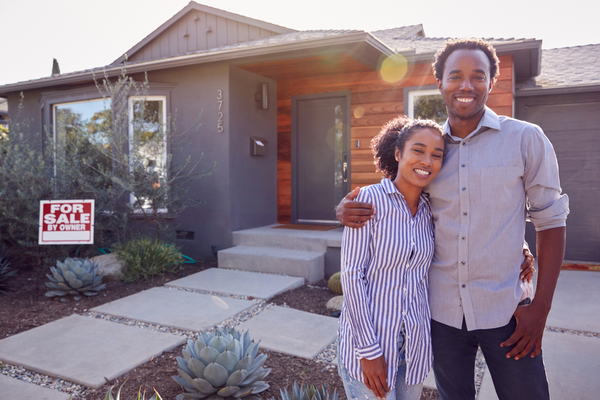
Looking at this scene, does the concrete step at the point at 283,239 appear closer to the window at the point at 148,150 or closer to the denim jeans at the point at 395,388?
the window at the point at 148,150

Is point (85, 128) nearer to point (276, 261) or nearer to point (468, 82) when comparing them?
point (276, 261)

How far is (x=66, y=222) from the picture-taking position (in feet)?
13.8

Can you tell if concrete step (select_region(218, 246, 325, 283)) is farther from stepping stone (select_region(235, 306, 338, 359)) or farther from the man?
the man

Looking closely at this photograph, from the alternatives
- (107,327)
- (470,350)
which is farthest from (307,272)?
(470,350)

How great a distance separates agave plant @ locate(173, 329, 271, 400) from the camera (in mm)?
2197

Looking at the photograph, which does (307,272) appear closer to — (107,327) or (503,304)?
(107,327)

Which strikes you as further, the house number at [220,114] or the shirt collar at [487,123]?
the house number at [220,114]

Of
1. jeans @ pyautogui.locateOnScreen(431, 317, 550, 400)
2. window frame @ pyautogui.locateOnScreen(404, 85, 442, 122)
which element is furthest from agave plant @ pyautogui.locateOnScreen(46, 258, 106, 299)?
window frame @ pyautogui.locateOnScreen(404, 85, 442, 122)

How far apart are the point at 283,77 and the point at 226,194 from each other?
Answer: 237cm

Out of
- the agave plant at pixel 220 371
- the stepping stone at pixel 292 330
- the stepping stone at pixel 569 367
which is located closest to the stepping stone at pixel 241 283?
the stepping stone at pixel 292 330

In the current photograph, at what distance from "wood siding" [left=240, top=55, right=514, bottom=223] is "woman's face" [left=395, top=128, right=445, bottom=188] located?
4510mm

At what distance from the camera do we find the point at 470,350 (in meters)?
1.59

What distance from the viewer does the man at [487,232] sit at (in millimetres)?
1427

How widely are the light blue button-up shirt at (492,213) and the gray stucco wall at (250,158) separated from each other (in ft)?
16.0
